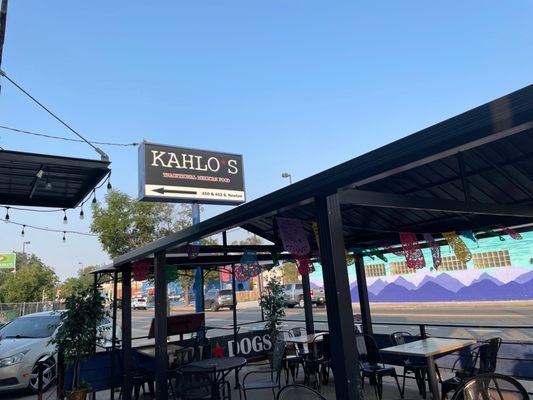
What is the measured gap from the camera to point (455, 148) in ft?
8.22

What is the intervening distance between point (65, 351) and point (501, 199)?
751 cm

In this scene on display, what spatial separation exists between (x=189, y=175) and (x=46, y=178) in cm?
928

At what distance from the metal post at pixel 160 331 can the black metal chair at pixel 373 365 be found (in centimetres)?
302

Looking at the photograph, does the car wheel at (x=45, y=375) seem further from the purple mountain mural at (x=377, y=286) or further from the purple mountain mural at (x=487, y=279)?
the purple mountain mural at (x=377, y=286)

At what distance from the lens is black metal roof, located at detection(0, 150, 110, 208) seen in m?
4.90

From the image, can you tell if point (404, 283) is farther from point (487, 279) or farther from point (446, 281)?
point (487, 279)

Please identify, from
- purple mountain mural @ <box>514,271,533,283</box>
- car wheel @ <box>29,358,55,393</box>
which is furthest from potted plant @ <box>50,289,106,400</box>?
purple mountain mural @ <box>514,271,533,283</box>

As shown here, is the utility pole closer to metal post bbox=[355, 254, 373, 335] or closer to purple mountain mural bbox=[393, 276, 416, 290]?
metal post bbox=[355, 254, 373, 335]

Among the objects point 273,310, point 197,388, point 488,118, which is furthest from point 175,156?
point 488,118

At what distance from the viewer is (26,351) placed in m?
8.48

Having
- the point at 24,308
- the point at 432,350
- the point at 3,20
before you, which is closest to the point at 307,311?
the point at 432,350

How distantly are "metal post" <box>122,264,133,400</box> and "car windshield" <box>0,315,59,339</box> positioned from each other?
2.61 metres

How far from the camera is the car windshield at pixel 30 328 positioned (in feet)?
30.3

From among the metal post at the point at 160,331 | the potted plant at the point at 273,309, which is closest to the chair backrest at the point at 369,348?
the metal post at the point at 160,331
